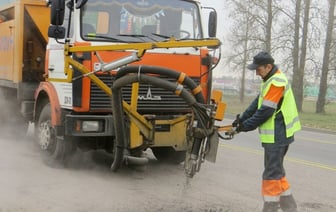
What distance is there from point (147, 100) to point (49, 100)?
1636mm

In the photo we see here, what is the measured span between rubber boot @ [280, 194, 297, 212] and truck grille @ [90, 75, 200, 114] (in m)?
2.29

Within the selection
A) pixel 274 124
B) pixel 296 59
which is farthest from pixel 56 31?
pixel 296 59

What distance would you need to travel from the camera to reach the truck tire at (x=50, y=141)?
7258mm

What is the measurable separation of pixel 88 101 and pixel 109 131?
0.49 m

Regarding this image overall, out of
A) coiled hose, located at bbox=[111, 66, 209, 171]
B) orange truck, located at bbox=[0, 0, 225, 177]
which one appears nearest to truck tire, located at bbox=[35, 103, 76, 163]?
orange truck, located at bbox=[0, 0, 225, 177]

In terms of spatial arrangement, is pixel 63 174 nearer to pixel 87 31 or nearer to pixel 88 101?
pixel 88 101

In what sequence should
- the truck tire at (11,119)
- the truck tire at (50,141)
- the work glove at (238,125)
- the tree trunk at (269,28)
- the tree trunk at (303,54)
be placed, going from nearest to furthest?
the work glove at (238,125) → the truck tire at (50,141) → the truck tire at (11,119) → the tree trunk at (303,54) → the tree trunk at (269,28)

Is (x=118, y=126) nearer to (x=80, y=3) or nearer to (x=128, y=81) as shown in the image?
(x=128, y=81)

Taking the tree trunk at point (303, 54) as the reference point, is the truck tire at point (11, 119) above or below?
below

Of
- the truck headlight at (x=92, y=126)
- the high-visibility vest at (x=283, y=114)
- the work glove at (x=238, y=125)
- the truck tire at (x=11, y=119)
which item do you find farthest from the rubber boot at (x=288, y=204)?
the truck tire at (x=11, y=119)

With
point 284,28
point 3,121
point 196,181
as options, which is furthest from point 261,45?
point 196,181

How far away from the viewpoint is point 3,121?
409 inches

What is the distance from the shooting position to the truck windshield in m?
6.83

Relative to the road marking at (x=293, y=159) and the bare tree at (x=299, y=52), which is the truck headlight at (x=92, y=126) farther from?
the bare tree at (x=299, y=52)
